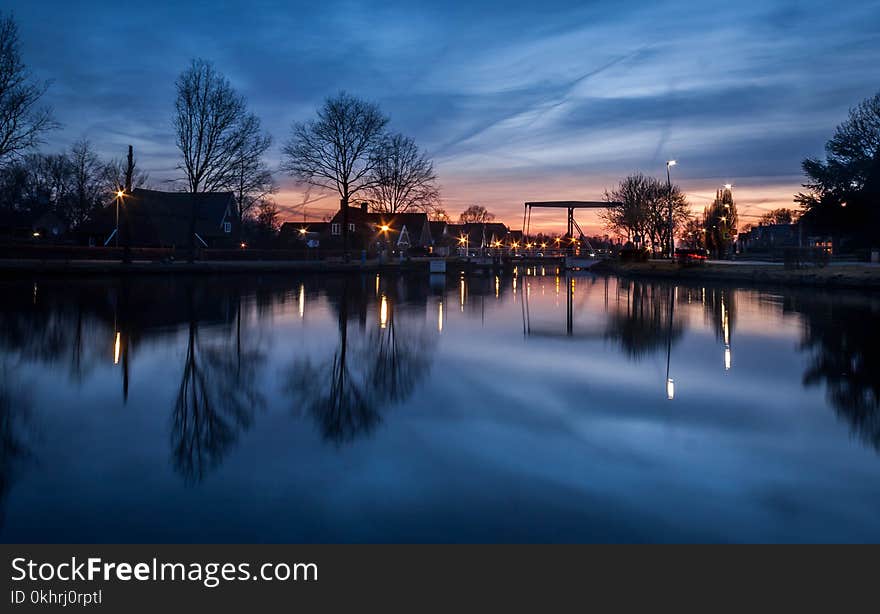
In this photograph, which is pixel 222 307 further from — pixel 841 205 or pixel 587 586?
pixel 841 205

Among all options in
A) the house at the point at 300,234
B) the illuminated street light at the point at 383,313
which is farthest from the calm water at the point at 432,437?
the house at the point at 300,234

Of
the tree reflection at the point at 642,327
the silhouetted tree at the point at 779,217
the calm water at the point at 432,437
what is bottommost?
the calm water at the point at 432,437

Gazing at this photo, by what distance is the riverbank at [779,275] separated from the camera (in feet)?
113

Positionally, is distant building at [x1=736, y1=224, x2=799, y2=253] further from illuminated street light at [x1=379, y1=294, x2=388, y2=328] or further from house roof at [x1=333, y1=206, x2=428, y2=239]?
illuminated street light at [x1=379, y1=294, x2=388, y2=328]

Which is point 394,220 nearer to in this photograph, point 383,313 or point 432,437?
point 383,313

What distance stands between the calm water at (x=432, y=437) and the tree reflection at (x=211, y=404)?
4cm

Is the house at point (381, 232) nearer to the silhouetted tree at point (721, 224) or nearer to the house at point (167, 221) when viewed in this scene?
the house at point (167, 221)

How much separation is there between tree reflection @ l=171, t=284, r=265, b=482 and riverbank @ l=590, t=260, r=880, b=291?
3306 centimetres

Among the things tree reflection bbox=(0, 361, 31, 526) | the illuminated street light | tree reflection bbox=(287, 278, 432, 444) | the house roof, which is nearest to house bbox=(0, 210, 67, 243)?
the house roof

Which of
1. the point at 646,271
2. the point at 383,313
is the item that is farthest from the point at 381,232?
the point at 383,313

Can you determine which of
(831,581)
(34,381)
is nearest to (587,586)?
(831,581)

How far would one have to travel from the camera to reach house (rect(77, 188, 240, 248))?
2675 inches

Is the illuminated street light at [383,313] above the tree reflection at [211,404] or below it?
above

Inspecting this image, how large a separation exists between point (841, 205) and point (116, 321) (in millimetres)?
56811
